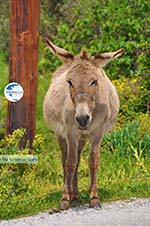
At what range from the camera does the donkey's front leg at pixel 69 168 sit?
1018cm

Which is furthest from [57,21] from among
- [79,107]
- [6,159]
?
[79,107]

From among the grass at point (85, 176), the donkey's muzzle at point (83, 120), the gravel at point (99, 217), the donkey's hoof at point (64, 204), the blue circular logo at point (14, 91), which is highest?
the blue circular logo at point (14, 91)

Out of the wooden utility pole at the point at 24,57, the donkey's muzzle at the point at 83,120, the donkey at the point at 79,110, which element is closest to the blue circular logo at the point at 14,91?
the wooden utility pole at the point at 24,57

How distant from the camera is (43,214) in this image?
9977 millimetres

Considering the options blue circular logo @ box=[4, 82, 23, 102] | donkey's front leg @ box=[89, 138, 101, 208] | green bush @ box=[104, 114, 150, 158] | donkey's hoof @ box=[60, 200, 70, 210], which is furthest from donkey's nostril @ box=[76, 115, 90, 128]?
green bush @ box=[104, 114, 150, 158]

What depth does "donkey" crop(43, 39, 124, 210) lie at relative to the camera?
972 centimetres

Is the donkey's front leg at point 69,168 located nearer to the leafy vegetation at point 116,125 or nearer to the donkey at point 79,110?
the donkey at point 79,110

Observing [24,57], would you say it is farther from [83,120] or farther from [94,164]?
[83,120]

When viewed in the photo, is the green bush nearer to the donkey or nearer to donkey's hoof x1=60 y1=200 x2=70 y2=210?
the donkey

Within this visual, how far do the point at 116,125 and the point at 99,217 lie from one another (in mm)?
5562

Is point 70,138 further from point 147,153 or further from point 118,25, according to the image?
point 118,25

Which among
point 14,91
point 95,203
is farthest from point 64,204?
point 14,91

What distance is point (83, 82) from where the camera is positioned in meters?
9.74

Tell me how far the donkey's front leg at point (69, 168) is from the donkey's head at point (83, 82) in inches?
21.6
